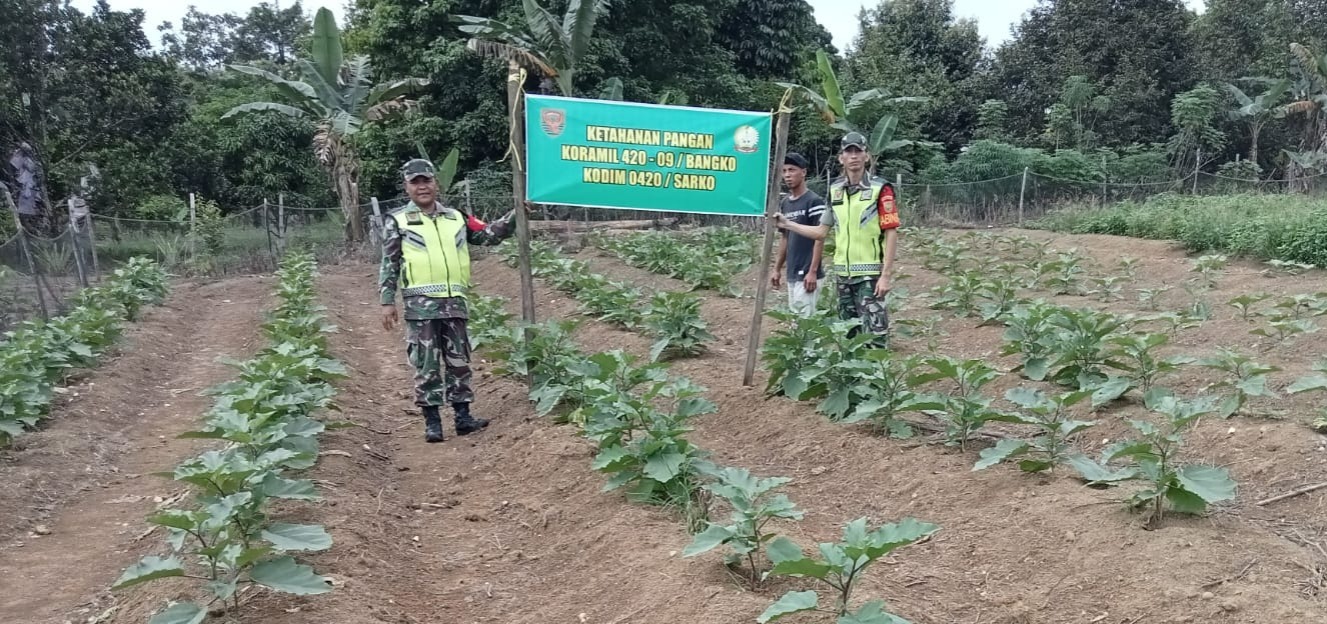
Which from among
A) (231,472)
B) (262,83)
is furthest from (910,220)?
(262,83)

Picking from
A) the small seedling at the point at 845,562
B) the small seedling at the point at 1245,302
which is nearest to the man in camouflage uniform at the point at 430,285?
the small seedling at the point at 845,562

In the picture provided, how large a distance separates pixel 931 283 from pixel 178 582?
10.5 metres

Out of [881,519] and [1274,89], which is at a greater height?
[1274,89]

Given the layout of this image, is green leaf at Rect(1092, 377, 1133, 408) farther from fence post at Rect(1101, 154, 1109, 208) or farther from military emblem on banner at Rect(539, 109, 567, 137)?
fence post at Rect(1101, 154, 1109, 208)

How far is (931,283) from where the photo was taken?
12367 millimetres

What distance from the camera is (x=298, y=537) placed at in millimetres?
3229

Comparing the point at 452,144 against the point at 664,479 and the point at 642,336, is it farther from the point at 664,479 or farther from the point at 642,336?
the point at 664,479

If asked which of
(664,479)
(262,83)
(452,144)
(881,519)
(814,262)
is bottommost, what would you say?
(881,519)

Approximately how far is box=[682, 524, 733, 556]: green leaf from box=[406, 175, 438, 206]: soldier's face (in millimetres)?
3497

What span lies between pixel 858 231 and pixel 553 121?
2041mm

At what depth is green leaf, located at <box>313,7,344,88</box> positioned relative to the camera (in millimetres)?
17703

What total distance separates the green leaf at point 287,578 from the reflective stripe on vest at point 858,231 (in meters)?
3.85

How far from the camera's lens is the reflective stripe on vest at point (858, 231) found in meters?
5.82

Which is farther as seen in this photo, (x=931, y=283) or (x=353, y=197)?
(x=353, y=197)
